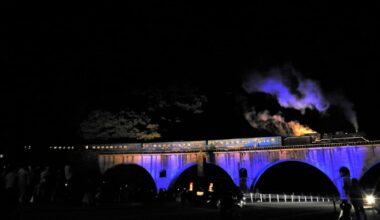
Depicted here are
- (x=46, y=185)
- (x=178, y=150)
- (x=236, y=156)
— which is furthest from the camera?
(x=178, y=150)

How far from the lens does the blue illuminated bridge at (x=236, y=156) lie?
31797mm

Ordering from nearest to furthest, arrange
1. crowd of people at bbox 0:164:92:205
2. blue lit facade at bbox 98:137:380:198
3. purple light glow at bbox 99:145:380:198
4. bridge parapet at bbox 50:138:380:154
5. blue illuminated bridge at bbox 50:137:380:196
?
crowd of people at bbox 0:164:92:205 → purple light glow at bbox 99:145:380:198 → blue lit facade at bbox 98:137:380:198 → blue illuminated bridge at bbox 50:137:380:196 → bridge parapet at bbox 50:138:380:154

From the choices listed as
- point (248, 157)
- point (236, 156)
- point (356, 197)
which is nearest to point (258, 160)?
point (248, 157)

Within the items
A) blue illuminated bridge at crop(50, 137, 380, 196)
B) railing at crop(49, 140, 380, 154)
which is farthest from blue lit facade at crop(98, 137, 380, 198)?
railing at crop(49, 140, 380, 154)

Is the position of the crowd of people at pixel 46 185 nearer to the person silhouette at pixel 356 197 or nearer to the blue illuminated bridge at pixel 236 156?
the person silhouette at pixel 356 197

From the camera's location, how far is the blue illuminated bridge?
31.8 metres

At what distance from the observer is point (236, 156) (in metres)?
37.1

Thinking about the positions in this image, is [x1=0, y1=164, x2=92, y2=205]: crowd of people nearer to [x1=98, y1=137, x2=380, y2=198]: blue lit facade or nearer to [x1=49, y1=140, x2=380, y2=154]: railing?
[x1=98, y1=137, x2=380, y2=198]: blue lit facade

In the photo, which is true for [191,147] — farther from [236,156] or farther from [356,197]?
[356,197]

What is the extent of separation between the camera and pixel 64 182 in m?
16.5

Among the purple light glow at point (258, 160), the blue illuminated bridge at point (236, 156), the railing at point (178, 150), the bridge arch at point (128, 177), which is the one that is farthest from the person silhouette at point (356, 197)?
the railing at point (178, 150)

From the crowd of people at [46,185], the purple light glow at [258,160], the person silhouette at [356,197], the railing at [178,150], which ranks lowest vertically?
the person silhouette at [356,197]

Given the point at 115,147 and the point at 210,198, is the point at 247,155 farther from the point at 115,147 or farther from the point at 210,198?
the point at 210,198

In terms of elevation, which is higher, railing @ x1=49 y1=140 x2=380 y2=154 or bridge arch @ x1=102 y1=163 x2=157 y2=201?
railing @ x1=49 y1=140 x2=380 y2=154
